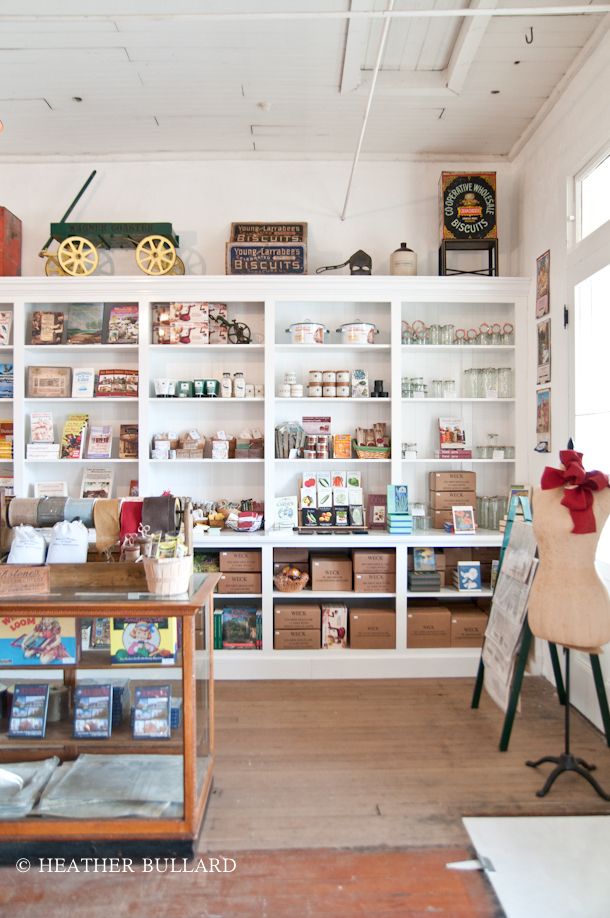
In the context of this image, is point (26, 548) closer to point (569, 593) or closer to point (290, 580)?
A: point (290, 580)

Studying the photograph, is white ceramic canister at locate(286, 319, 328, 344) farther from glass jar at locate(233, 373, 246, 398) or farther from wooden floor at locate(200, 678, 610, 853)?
wooden floor at locate(200, 678, 610, 853)

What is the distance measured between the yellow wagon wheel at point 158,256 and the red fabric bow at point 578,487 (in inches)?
116

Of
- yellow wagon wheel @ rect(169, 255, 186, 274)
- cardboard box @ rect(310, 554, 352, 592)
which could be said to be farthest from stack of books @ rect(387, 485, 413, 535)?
yellow wagon wheel @ rect(169, 255, 186, 274)

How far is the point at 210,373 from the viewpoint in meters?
4.42

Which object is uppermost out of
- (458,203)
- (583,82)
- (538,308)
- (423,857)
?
(583,82)

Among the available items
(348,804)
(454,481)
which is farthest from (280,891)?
(454,481)

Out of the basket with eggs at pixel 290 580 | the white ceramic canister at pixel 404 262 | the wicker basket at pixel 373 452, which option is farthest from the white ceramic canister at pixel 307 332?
the basket with eggs at pixel 290 580

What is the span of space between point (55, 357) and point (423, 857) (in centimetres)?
395

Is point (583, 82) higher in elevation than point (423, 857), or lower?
higher

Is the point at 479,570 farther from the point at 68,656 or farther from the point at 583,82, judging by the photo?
the point at 583,82

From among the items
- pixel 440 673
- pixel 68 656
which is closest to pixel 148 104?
pixel 68 656

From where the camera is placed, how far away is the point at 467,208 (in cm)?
419

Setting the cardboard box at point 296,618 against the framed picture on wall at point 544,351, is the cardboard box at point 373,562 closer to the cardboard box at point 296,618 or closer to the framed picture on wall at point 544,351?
the cardboard box at point 296,618

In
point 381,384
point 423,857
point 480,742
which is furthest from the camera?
point 381,384
